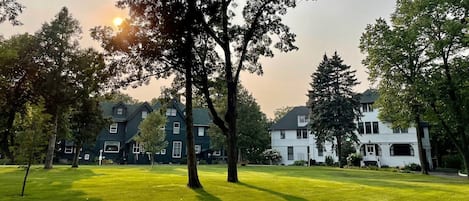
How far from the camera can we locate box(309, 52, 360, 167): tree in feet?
136

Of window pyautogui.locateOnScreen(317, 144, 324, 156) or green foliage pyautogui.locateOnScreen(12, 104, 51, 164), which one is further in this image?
window pyautogui.locateOnScreen(317, 144, 324, 156)

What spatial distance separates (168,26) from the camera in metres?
16.8

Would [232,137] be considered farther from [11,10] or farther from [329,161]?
[329,161]

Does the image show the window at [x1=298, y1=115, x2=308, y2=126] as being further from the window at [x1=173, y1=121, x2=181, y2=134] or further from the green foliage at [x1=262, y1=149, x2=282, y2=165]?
the window at [x1=173, y1=121, x2=181, y2=134]

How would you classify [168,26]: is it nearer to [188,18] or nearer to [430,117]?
[188,18]

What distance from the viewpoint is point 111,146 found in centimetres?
5378

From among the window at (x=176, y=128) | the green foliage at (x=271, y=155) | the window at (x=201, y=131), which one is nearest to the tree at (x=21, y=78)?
the window at (x=176, y=128)

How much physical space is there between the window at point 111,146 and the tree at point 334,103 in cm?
2952

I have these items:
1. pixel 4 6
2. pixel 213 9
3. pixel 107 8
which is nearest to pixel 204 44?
pixel 213 9

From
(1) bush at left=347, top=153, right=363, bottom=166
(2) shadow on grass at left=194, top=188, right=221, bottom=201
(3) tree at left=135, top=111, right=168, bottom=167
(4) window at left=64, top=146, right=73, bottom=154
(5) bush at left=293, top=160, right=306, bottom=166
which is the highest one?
(3) tree at left=135, top=111, right=168, bottom=167

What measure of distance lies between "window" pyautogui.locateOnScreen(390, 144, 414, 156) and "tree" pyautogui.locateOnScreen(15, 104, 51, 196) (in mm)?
45623

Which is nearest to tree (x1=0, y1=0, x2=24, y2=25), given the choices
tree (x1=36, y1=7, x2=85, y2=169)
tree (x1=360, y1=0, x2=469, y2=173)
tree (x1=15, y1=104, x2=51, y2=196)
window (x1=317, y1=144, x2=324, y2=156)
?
tree (x1=15, y1=104, x2=51, y2=196)

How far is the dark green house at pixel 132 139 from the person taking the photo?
52.4 metres

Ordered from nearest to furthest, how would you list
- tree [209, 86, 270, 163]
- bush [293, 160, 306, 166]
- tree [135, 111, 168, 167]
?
tree [135, 111, 168, 167]
tree [209, 86, 270, 163]
bush [293, 160, 306, 166]
